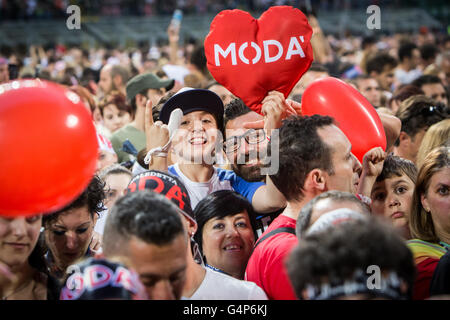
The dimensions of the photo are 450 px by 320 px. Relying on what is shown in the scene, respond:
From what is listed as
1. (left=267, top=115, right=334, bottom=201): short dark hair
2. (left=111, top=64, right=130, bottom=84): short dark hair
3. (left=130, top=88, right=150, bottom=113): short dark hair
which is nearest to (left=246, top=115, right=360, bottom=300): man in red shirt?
(left=267, top=115, right=334, bottom=201): short dark hair

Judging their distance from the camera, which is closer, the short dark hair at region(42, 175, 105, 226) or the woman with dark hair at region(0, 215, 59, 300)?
the woman with dark hair at region(0, 215, 59, 300)

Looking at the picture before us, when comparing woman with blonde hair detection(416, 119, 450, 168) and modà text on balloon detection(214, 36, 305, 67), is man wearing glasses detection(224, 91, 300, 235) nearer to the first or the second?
modà text on balloon detection(214, 36, 305, 67)

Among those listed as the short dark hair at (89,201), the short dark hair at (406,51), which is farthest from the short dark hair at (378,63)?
the short dark hair at (89,201)

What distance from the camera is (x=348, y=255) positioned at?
1.37 m

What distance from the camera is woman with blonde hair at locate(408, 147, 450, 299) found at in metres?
2.46

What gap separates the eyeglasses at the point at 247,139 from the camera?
308cm

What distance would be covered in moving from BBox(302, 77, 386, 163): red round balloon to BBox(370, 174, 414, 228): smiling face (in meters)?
0.23

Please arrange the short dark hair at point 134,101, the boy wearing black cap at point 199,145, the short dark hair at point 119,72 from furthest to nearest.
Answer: the short dark hair at point 119,72
the short dark hair at point 134,101
the boy wearing black cap at point 199,145

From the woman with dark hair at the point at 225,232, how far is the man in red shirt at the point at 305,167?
0.32 meters

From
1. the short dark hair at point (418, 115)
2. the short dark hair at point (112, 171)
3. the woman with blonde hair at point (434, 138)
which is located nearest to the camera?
the short dark hair at point (112, 171)

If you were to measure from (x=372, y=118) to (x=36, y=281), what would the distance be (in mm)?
1740

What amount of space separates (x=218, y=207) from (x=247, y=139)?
60 cm

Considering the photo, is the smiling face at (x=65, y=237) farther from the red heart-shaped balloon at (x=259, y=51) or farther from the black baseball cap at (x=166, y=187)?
the red heart-shaped balloon at (x=259, y=51)

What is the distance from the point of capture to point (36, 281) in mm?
2035
